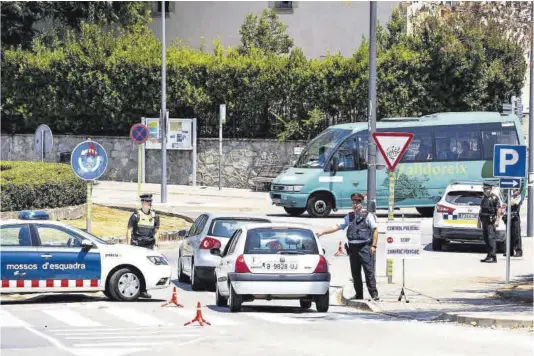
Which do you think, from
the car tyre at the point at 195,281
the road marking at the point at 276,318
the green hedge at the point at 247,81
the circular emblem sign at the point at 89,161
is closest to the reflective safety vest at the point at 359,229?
the road marking at the point at 276,318

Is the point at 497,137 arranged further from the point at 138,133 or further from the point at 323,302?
the point at 323,302

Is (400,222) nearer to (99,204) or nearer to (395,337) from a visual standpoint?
(395,337)

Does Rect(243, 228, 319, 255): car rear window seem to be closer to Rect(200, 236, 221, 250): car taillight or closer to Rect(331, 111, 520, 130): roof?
Rect(200, 236, 221, 250): car taillight

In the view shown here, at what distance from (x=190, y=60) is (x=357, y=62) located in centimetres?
663

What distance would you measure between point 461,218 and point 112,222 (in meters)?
9.71

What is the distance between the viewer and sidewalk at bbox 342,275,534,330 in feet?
57.3

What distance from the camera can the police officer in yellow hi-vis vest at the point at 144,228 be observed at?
2370cm

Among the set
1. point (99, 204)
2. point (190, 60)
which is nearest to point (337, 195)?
point (99, 204)

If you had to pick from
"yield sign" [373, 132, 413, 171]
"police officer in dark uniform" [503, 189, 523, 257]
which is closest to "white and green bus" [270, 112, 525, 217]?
"police officer in dark uniform" [503, 189, 523, 257]

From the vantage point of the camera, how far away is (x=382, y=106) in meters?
48.9

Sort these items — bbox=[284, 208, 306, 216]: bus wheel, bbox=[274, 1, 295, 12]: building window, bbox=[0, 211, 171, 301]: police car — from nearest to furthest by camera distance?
bbox=[0, 211, 171, 301]: police car, bbox=[284, 208, 306, 216]: bus wheel, bbox=[274, 1, 295, 12]: building window

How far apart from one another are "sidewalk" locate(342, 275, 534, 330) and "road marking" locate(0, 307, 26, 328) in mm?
5355

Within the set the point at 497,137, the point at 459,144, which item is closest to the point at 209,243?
the point at 459,144

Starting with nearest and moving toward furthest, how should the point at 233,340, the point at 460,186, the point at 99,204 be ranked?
the point at 233,340
the point at 460,186
the point at 99,204
